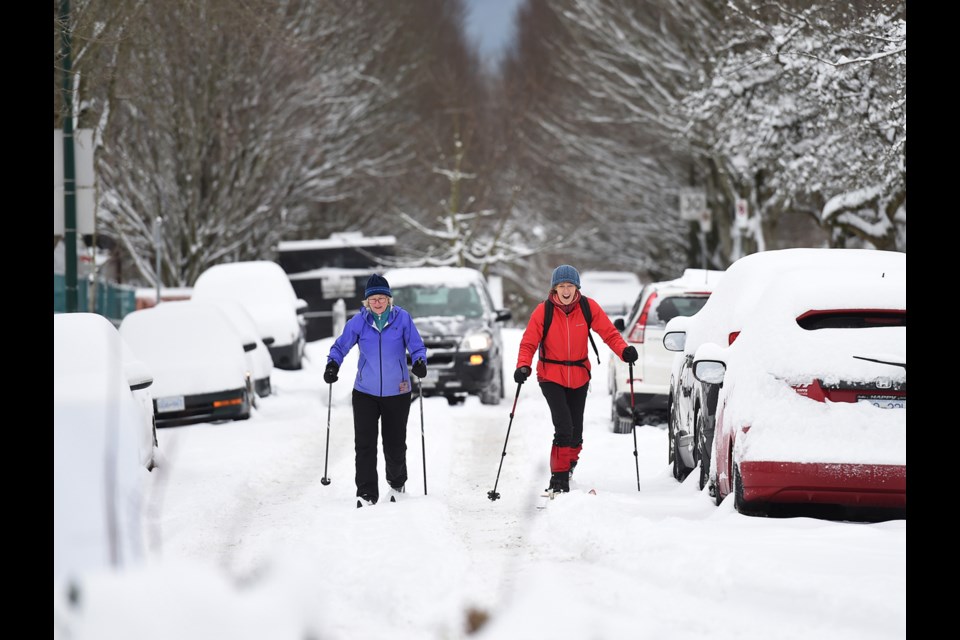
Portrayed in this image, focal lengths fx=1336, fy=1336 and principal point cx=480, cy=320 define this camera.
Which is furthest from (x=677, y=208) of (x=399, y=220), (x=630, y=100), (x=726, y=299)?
(x=726, y=299)

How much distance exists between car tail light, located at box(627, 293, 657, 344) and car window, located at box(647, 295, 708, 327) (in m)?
0.04

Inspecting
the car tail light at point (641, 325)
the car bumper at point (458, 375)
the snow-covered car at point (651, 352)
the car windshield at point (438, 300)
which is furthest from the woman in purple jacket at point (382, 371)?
the car windshield at point (438, 300)

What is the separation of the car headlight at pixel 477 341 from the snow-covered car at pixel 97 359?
697cm

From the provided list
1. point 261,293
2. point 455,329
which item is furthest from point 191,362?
point 261,293

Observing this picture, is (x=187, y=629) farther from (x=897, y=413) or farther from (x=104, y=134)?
(x=104, y=134)

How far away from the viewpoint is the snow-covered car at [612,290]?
32.2 m

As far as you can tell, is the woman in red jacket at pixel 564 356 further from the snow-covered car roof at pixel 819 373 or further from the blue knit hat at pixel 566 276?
the snow-covered car roof at pixel 819 373

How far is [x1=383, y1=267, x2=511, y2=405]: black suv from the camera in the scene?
17.1 m

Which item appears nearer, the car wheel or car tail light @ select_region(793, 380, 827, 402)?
car tail light @ select_region(793, 380, 827, 402)

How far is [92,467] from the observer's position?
6488 millimetres

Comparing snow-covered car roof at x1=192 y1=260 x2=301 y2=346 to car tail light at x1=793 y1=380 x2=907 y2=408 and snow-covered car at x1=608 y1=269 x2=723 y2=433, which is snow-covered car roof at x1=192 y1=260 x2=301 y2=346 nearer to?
snow-covered car at x1=608 y1=269 x2=723 y2=433

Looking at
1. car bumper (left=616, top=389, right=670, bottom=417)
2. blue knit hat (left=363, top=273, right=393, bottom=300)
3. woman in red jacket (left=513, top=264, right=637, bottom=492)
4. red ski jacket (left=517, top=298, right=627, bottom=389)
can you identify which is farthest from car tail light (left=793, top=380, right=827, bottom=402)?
car bumper (left=616, top=389, right=670, bottom=417)

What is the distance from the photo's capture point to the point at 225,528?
29.6ft
